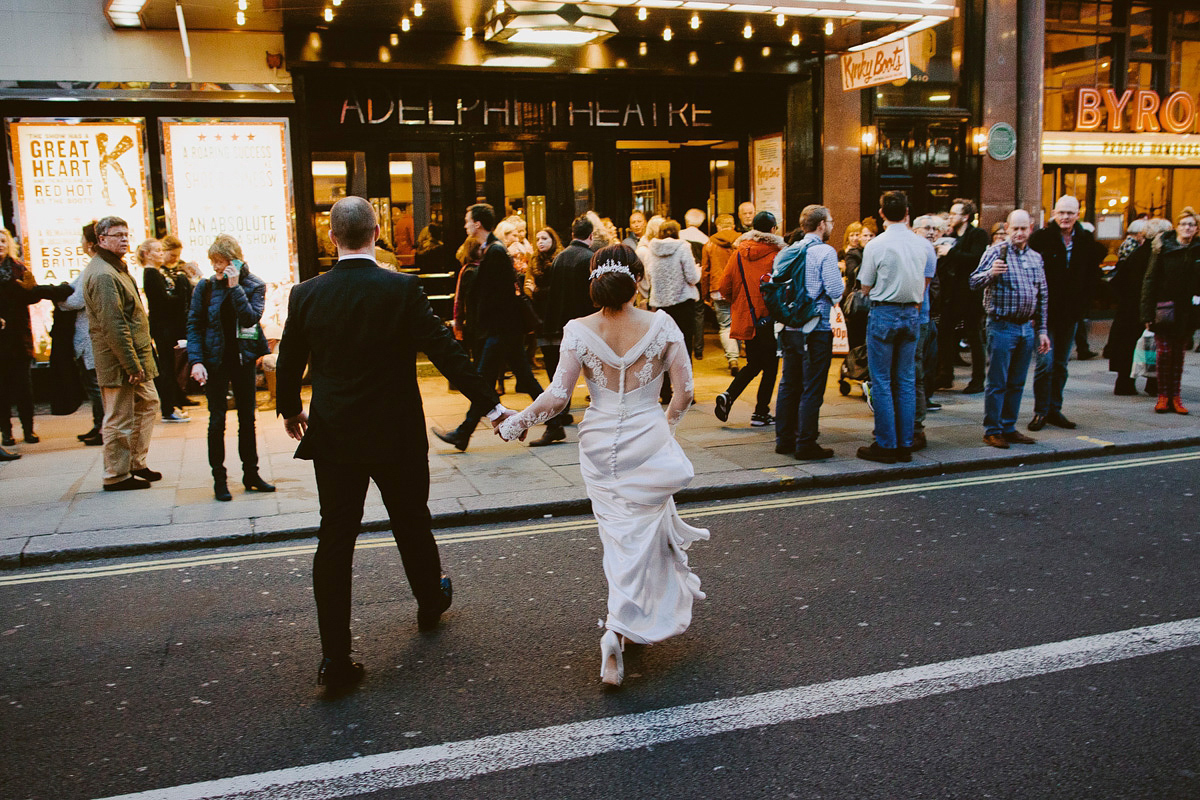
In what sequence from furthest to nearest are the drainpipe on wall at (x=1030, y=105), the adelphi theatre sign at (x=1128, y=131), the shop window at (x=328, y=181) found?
the adelphi theatre sign at (x=1128, y=131) → the drainpipe on wall at (x=1030, y=105) → the shop window at (x=328, y=181)

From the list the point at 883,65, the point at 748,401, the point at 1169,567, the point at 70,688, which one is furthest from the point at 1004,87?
the point at 70,688

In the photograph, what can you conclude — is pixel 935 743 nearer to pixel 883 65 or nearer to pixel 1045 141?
pixel 883 65

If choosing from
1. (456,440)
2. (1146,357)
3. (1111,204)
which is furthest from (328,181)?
(1111,204)

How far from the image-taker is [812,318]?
7922mm

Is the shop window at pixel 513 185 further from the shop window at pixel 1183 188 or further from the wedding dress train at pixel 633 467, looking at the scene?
the shop window at pixel 1183 188

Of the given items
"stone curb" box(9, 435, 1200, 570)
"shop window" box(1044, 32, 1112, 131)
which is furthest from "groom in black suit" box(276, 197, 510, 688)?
"shop window" box(1044, 32, 1112, 131)

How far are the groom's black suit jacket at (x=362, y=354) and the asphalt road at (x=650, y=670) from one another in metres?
1.02

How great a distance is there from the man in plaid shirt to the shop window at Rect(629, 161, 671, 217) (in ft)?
25.1

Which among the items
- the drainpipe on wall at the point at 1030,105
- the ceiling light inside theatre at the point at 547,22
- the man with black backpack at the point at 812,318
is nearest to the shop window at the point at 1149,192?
the drainpipe on wall at the point at 1030,105

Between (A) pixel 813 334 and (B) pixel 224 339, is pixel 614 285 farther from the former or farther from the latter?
(A) pixel 813 334

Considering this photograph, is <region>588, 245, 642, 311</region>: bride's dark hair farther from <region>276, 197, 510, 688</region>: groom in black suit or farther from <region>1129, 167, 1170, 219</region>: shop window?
<region>1129, 167, 1170, 219</region>: shop window

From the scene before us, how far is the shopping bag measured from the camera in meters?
10.4

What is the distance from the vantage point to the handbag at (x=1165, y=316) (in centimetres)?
958

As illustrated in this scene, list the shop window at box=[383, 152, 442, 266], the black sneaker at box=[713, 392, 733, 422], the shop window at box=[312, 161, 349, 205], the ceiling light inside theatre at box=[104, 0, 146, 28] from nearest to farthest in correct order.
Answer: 1. the black sneaker at box=[713, 392, 733, 422]
2. the ceiling light inside theatre at box=[104, 0, 146, 28]
3. the shop window at box=[312, 161, 349, 205]
4. the shop window at box=[383, 152, 442, 266]
